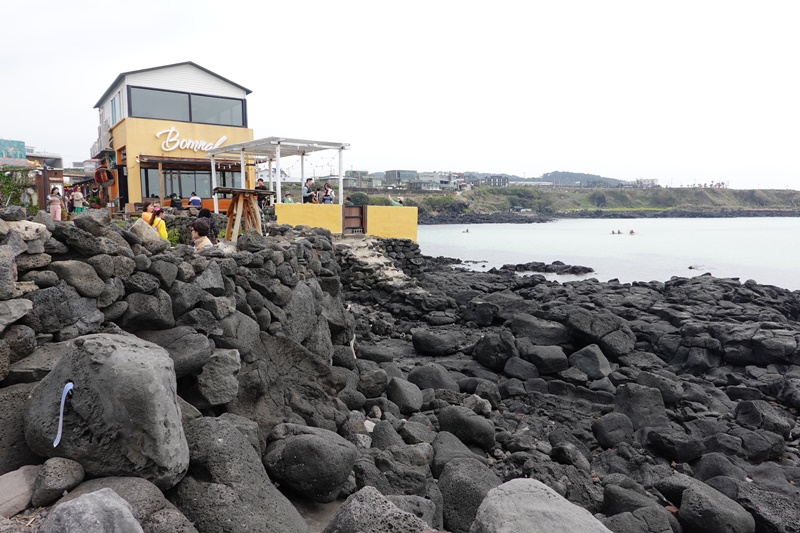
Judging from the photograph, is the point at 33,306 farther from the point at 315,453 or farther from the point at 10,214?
the point at 315,453

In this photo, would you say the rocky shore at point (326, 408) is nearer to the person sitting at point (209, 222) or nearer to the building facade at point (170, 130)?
the person sitting at point (209, 222)

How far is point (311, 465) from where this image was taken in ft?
17.6

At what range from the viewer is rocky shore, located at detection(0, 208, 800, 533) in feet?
12.9

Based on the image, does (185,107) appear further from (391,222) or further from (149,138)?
(391,222)

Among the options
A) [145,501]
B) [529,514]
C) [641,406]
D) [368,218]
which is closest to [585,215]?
[368,218]

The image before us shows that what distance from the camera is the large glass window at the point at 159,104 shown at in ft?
85.1

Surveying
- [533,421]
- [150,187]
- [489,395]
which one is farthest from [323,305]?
[150,187]

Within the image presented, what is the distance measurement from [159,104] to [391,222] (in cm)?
1196

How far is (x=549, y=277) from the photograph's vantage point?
1289 inches

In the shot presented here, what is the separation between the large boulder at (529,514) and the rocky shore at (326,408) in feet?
0.05

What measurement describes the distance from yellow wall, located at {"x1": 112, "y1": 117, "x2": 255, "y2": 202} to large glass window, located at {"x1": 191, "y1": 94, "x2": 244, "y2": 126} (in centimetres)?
53

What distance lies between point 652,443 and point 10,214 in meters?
9.21

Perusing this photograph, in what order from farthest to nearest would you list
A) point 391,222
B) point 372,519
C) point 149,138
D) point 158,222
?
point 149,138 → point 391,222 → point 158,222 → point 372,519

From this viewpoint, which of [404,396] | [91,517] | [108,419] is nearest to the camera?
[91,517]
